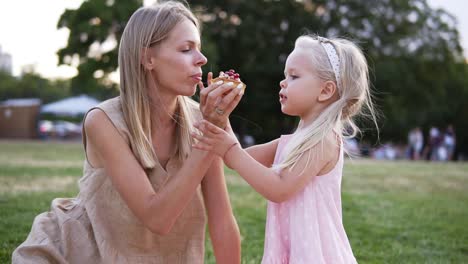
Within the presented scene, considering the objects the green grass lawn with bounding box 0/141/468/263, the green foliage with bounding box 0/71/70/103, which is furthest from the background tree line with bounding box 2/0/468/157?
the green foliage with bounding box 0/71/70/103

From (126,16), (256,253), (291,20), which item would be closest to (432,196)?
(256,253)

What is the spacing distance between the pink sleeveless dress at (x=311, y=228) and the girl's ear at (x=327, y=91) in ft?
0.94

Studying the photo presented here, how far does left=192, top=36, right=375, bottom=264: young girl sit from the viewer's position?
2.72m

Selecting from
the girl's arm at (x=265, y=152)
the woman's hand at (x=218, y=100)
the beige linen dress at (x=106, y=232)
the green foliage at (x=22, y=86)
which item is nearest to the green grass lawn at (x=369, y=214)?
the beige linen dress at (x=106, y=232)

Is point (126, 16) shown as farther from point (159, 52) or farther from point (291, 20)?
point (159, 52)

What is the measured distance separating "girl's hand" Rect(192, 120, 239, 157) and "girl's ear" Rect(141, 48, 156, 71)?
0.50m

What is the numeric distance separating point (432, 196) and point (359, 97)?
6.72m

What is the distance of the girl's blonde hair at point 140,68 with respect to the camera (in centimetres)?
293

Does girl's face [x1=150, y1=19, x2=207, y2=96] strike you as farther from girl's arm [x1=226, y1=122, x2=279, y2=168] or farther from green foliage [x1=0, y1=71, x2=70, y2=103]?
green foliage [x1=0, y1=71, x2=70, y2=103]

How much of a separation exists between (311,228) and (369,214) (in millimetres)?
Answer: 4171

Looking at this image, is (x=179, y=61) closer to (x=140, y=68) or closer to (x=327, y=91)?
(x=140, y=68)

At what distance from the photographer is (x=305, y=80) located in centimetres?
289

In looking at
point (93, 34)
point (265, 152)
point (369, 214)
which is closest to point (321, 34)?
point (93, 34)

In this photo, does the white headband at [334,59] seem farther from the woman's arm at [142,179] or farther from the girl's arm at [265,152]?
the woman's arm at [142,179]
